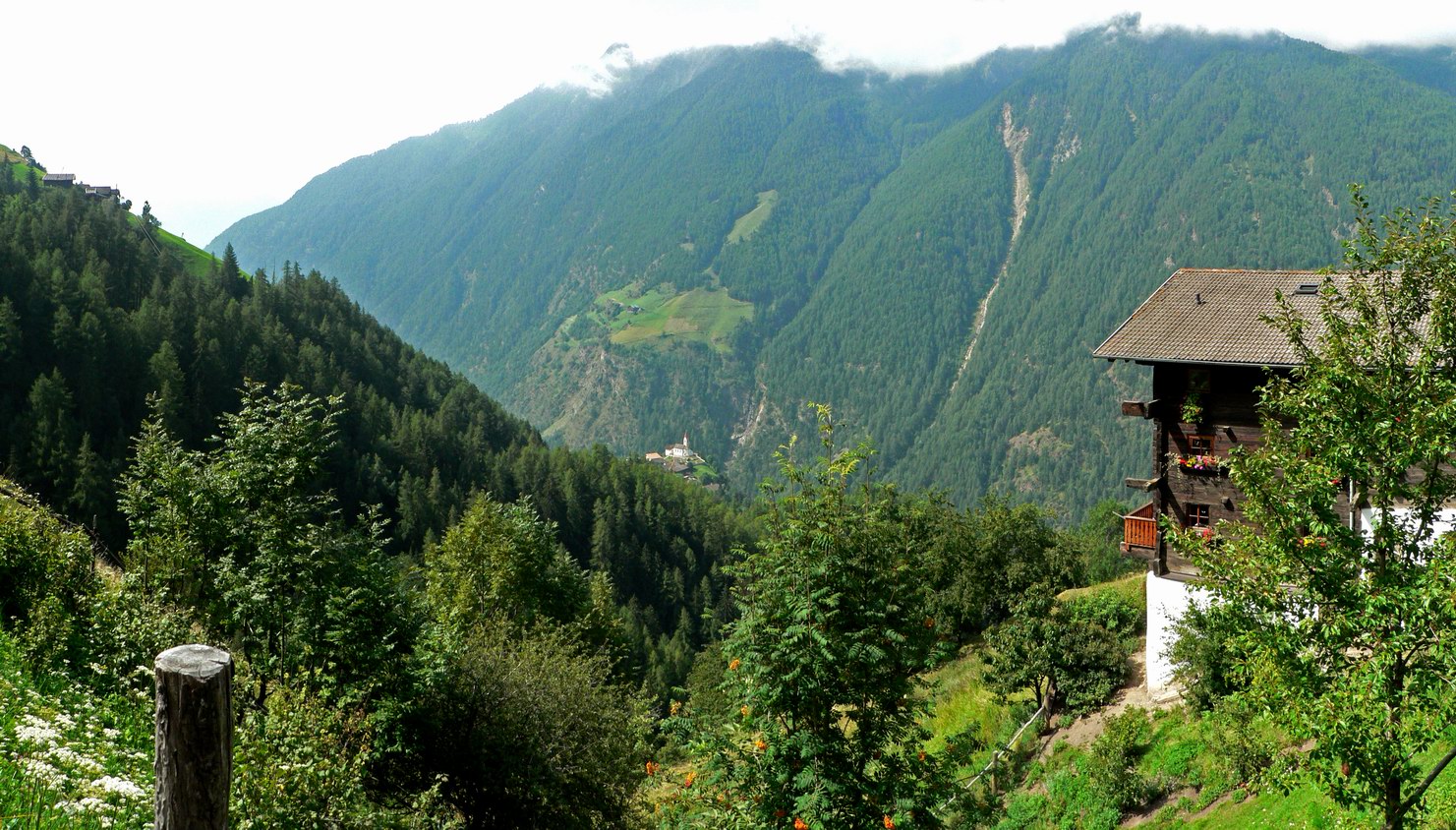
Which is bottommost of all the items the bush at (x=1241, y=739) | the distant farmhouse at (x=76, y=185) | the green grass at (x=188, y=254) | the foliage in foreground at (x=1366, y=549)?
the bush at (x=1241, y=739)

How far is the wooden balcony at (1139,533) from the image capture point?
104 ft

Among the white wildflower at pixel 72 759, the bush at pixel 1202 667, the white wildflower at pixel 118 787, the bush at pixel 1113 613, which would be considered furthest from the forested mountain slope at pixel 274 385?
the white wildflower at pixel 118 787

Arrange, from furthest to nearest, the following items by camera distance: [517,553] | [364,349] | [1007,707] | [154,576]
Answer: [364,349] < [517,553] < [1007,707] < [154,576]

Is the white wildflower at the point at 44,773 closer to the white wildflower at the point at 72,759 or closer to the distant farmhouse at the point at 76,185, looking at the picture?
the white wildflower at the point at 72,759

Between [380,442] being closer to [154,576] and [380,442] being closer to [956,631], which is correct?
[956,631]

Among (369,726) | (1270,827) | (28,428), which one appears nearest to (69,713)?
(369,726)

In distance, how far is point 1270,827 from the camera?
20094 millimetres

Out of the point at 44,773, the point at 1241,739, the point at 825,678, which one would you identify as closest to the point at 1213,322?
the point at 1241,739

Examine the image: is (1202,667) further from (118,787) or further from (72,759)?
(72,759)

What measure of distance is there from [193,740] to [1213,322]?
3109 cm

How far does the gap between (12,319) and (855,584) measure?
407 ft

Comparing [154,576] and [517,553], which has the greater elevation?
[154,576]

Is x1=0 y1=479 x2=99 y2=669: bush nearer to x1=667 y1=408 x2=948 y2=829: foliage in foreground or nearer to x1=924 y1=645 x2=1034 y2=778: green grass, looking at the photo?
x1=667 y1=408 x2=948 y2=829: foliage in foreground

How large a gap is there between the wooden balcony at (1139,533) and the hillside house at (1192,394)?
1.3 inches
